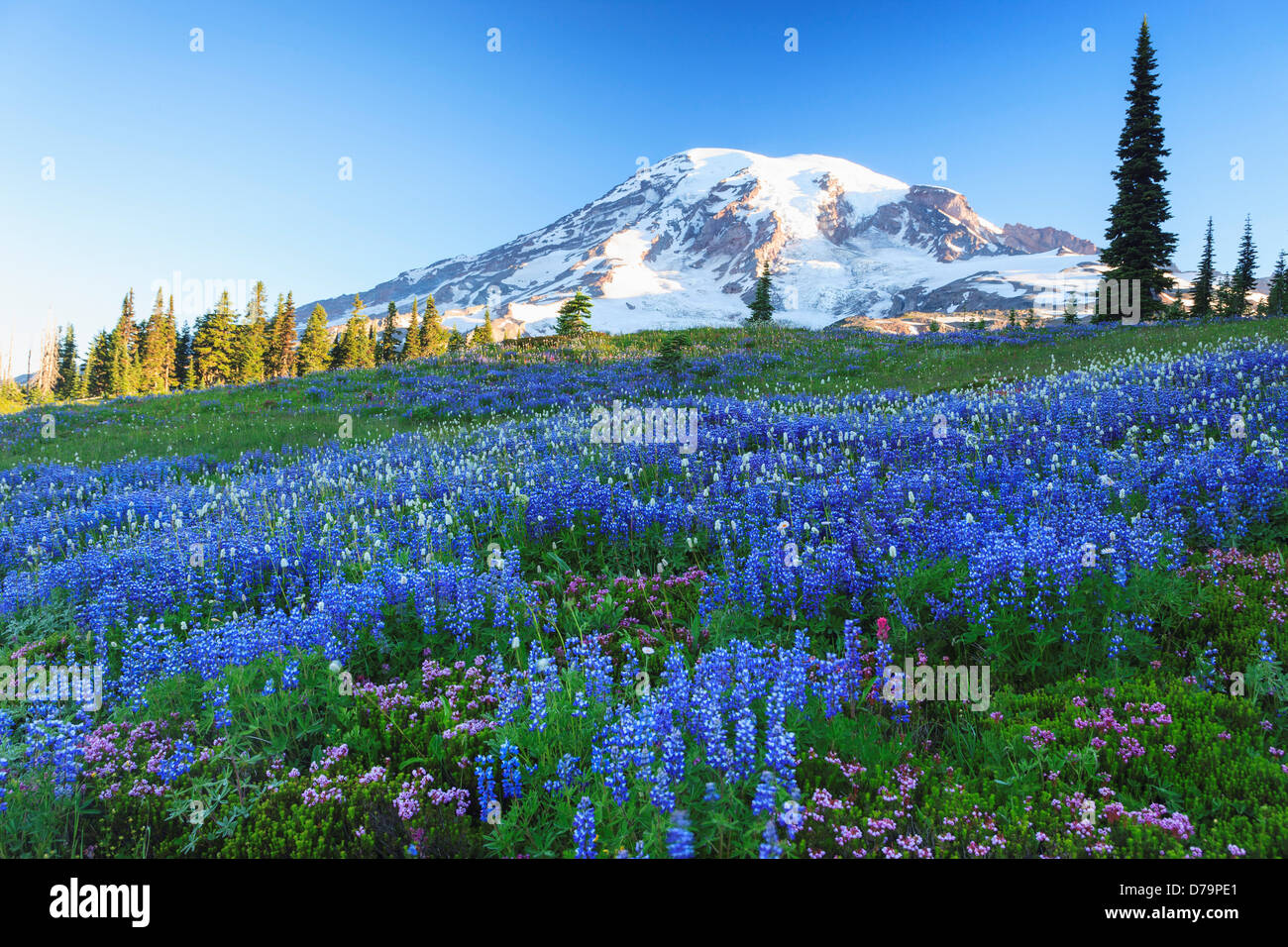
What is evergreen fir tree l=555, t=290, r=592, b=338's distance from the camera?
36.1 meters

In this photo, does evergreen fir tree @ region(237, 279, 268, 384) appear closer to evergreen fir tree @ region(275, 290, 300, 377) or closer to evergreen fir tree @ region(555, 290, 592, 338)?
evergreen fir tree @ region(275, 290, 300, 377)

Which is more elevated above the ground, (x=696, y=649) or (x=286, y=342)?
(x=286, y=342)

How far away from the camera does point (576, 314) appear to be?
124ft

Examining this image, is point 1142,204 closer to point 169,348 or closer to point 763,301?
point 763,301

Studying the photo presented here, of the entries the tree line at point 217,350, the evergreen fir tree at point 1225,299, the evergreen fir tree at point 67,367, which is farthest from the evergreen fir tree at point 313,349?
the evergreen fir tree at point 1225,299

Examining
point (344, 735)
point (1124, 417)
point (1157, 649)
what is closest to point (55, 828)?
point (344, 735)

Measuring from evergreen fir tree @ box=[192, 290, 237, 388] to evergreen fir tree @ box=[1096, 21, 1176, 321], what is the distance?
80.7 m

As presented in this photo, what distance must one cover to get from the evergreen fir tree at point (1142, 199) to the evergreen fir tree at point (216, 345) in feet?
265

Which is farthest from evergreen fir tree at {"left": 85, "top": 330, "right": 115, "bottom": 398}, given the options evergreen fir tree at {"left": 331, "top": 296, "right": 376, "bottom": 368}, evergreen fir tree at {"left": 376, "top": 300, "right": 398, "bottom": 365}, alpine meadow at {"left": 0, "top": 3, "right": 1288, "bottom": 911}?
alpine meadow at {"left": 0, "top": 3, "right": 1288, "bottom": 911}

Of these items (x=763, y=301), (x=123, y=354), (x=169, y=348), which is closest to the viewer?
(x=763, y=301)

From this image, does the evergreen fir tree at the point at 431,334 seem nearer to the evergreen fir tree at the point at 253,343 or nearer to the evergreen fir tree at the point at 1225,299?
the evergreen fir tree at the point at 253,343

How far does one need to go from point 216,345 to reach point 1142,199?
83177 millimetres

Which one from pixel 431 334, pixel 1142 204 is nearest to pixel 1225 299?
pixel 1142 204

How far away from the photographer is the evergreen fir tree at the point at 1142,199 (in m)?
33.2
